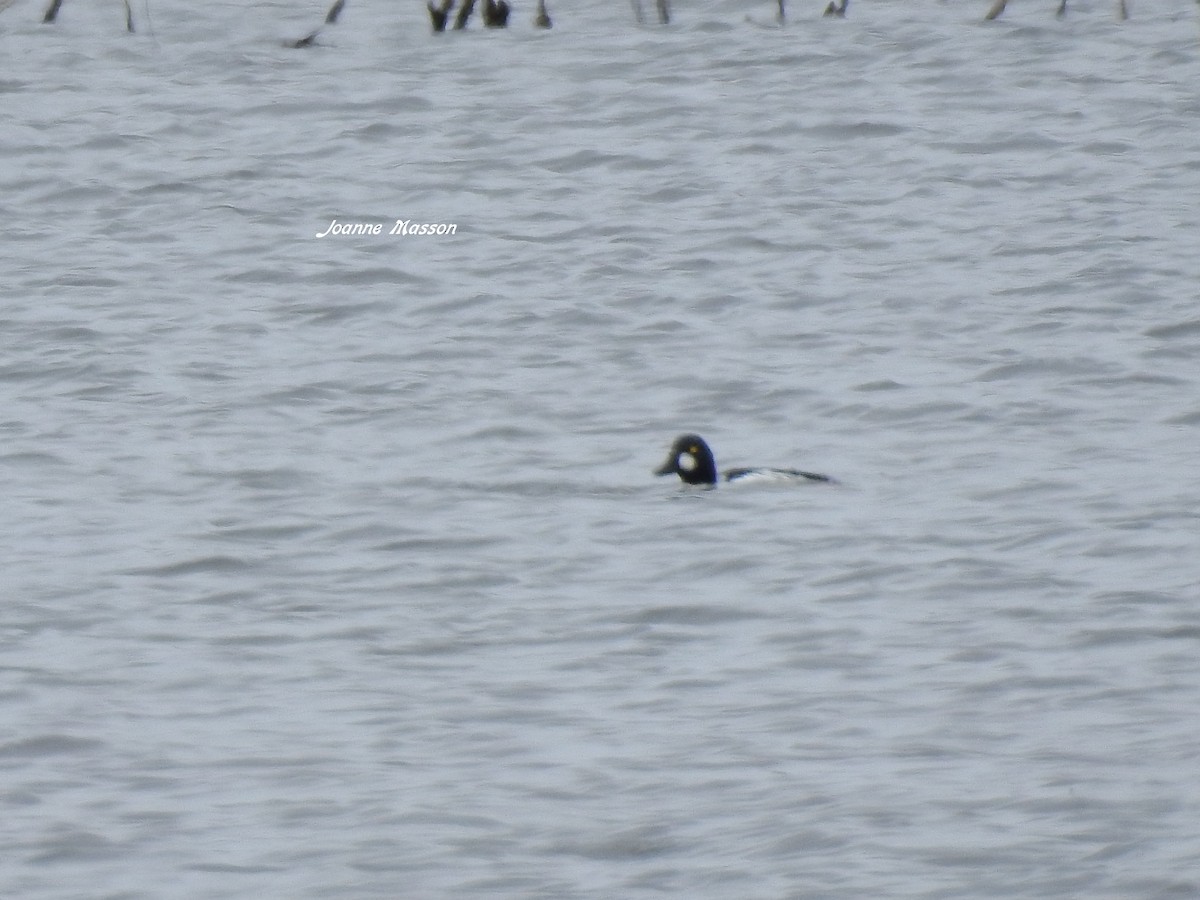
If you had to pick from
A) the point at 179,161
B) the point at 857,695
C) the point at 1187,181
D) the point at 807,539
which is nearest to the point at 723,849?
the point at 857,695

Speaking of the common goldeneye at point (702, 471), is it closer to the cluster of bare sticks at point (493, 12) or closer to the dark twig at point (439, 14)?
the cluster of bare sticks at point (493, 12)

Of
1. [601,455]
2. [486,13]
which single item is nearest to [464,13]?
[486,13]

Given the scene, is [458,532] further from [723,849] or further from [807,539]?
[723,849]

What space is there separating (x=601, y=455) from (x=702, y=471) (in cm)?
71

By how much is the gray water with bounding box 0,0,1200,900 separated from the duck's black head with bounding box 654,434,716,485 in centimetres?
11

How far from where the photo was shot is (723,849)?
697cm

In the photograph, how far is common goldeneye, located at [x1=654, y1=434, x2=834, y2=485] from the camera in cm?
1112

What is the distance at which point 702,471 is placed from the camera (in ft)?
37.0

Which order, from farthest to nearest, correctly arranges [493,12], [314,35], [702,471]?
[314,35] → [493,12] → [702,471]

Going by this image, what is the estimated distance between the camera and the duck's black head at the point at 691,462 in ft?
36.9

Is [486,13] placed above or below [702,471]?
above

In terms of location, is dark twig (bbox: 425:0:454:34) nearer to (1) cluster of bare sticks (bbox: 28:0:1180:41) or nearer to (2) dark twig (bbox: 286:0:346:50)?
(1) cluster of bare sticks (bbox: 28:0:1180:41)

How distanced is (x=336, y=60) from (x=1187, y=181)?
703 cm

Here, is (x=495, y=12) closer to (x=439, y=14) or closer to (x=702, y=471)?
(x=439, y=14)
